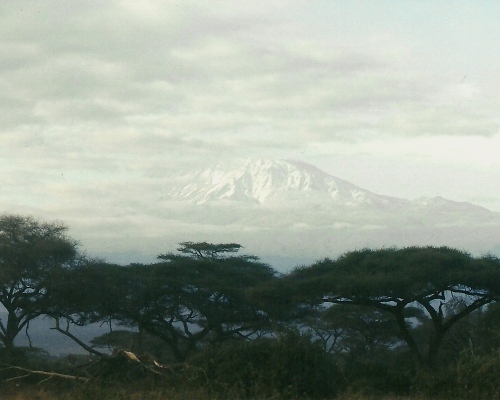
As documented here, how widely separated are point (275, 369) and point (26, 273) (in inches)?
642

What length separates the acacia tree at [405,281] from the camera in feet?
87.2

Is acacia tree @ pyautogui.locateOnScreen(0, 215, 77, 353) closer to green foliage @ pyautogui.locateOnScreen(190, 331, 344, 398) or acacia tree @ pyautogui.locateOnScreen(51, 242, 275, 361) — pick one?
acacia tree @ pyautogui.locateOnScreen(51, 242, 275, 361)

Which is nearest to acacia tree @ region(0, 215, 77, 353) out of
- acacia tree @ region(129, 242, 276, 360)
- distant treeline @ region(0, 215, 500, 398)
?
distant treeline @ region(0, 215, 500, 398)

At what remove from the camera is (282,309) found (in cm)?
3153

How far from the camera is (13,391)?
20516mm

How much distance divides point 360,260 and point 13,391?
1411 cm

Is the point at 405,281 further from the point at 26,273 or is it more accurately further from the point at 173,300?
the point at 26,273

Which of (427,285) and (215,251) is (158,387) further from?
(215,251)

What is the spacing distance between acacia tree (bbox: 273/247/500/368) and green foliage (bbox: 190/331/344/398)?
7235 mm

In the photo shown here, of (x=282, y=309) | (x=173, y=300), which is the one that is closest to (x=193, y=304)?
(x=173, y=300)

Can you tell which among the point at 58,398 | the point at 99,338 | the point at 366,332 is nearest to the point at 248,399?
the point at 58,398

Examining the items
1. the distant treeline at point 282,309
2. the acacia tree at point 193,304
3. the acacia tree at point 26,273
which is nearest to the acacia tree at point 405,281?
the distant treeline at point 282,309

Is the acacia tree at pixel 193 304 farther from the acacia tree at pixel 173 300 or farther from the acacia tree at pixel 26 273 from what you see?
the acacia tree at pixel 26 273

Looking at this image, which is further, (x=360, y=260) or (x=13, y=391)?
(x=360, y=260)
